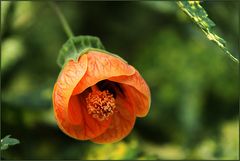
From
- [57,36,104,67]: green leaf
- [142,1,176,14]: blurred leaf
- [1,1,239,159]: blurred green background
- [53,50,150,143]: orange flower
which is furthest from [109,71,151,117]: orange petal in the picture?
[142,1,176,14]: blurred leaf

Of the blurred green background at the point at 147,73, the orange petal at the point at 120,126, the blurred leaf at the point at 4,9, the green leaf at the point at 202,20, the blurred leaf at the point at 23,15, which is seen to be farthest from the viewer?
the blurred leaf at the point at 23,15

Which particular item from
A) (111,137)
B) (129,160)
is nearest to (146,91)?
(111,137)

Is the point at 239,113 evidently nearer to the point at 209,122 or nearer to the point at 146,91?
the point at 209,122

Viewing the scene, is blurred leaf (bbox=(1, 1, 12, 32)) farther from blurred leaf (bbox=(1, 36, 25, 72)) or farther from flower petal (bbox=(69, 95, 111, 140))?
flower petal (bbox=(69, 95, 111, 140))

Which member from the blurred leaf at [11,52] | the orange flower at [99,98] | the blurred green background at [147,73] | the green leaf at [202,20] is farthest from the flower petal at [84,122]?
the blurred leaf at [11,52]

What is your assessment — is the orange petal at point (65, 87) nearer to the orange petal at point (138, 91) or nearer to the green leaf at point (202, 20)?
the orange petal at point (138, 91)

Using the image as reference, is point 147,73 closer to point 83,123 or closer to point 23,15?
point 23,15

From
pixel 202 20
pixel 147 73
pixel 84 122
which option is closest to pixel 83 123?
pixel 84 122
